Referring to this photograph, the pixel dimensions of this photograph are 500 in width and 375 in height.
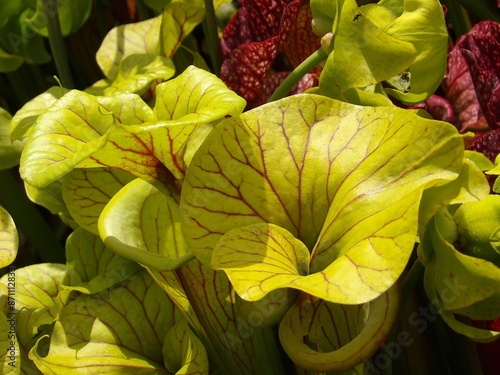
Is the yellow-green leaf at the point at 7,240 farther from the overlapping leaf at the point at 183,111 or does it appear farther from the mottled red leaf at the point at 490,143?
the mottled red leaf at the point at 490,143

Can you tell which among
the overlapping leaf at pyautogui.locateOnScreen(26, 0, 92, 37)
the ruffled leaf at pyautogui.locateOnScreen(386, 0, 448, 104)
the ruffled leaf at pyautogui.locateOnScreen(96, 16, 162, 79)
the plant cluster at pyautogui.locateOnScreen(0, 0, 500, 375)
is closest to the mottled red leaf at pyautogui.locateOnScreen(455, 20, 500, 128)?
the plant cluster at pyautogui.locateOnScreen(0, 0, 500, 375)

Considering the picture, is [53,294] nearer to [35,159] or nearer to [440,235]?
[35,159]

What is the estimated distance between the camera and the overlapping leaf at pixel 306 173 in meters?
0.39

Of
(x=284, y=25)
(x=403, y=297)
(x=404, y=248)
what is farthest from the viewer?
(x=284, y=25)

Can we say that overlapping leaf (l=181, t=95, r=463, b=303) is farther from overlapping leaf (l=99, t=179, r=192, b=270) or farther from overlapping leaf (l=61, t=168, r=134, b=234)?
overlapping leaf (l=61, t=168, r=134, b=234)

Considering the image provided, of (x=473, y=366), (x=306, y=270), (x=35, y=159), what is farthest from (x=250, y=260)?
(x=473, y=366)

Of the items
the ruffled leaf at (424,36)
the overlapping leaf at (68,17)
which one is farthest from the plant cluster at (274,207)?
the overlapping leaf at (68,17)

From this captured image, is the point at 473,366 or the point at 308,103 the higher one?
the point at 308,103

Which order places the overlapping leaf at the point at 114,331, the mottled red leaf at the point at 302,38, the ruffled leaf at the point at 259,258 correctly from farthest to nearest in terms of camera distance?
the mottled red leaf at the point at 302,38
the overlapping leaf at the point at 114,331
the ruffled leaf at the point at 259,258

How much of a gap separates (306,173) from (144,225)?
152 millimetres

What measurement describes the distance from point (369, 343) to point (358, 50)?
0.63 ft

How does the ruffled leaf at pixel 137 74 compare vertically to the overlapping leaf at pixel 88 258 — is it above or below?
above

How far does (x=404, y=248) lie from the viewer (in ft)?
1.15

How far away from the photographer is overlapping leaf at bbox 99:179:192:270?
17.5 inches
